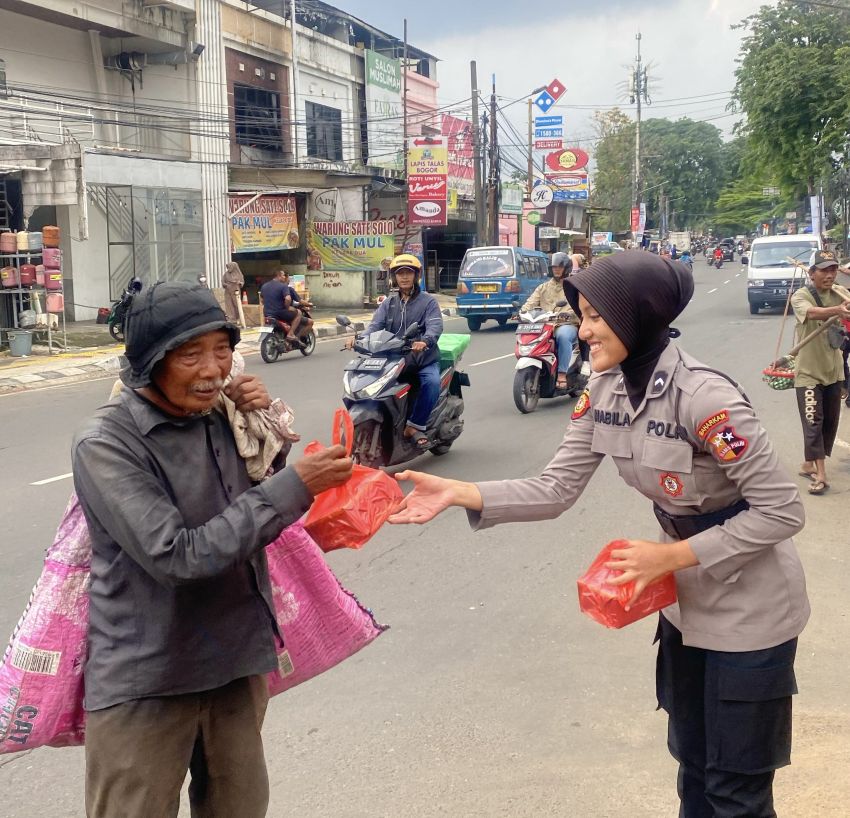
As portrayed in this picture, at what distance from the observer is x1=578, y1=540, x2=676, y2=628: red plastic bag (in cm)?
210

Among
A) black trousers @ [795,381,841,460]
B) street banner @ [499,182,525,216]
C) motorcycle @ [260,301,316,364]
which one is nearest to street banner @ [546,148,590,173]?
street banner @ [499,182,525,216]

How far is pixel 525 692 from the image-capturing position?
3.78 metres

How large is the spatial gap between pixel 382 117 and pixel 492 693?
102 ft

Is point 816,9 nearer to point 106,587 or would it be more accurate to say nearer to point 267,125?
point 267,125

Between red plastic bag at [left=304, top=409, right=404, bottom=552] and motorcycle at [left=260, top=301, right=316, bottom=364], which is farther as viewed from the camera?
motorcycle at [left=260, top=301, right=316, bottom=364]

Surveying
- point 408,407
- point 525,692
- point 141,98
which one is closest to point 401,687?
point 525,692

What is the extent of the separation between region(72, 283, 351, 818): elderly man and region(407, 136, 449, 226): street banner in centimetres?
2597

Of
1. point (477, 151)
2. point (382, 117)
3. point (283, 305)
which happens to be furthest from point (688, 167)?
point (283, 305)

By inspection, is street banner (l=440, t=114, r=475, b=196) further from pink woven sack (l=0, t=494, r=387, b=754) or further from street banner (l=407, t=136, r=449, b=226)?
pink woven sack (l=0, t=494, r=387, b=754)

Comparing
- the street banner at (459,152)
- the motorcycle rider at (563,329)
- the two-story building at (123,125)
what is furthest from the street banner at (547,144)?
the motorcycle rider at (563,329)

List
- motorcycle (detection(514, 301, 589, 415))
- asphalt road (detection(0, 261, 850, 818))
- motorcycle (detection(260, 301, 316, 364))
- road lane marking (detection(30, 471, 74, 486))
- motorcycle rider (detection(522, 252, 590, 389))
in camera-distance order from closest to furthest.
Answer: asphalt road (detection(0, 261, 850, 818)) → road lane marking (detection(30, 471, 74, 486)) → motorcycle (detection(514, 301, 589, 415)) → motorcycle rider (detection(522, 252, 590, 389)) → motorcycle (detection(260, 301, 316, 364))

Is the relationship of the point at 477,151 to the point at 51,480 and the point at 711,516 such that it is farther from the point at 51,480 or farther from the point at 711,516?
the point at 711,516

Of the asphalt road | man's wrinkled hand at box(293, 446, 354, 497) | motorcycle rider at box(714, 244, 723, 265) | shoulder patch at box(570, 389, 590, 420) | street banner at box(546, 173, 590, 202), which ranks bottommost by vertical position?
the asphalt road

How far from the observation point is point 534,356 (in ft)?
34.0
